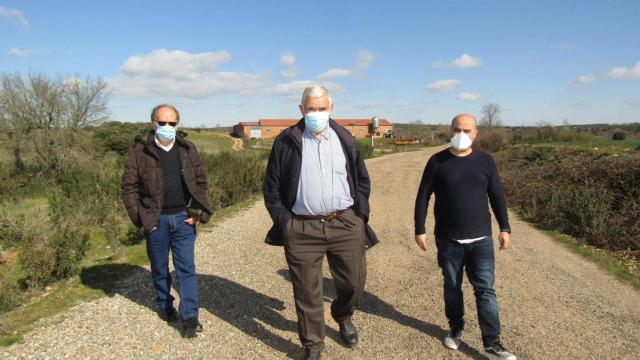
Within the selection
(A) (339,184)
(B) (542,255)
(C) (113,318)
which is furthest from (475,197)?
(B) (542,255)

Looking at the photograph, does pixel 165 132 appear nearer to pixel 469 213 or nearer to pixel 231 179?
pixel 469 213

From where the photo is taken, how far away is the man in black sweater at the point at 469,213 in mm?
3537

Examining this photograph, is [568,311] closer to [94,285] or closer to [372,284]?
[372,284]

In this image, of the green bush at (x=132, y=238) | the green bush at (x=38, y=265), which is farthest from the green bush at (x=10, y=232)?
the green bush at (x=38, y=265)

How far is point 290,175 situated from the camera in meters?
3.48

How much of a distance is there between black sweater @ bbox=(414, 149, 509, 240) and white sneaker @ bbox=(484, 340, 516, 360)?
97cm

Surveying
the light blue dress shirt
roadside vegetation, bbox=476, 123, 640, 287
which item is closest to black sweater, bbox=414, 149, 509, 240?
the light blue dress shirt

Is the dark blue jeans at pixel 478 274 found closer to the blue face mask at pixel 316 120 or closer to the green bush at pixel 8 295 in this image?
the blue face mask at pixel 316 120

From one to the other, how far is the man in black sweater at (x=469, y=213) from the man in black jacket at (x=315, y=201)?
2.16 feet

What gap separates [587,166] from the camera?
11.5 meters

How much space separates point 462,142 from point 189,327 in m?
3.05

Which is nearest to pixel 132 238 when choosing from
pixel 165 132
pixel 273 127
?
pixel 165 132

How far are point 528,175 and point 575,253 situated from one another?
21.8 feet

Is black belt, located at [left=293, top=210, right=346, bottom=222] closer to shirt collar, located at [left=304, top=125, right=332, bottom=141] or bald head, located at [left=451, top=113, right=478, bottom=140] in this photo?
shirt collar, located at [left=304, top=125, right=332, bottom=141]
